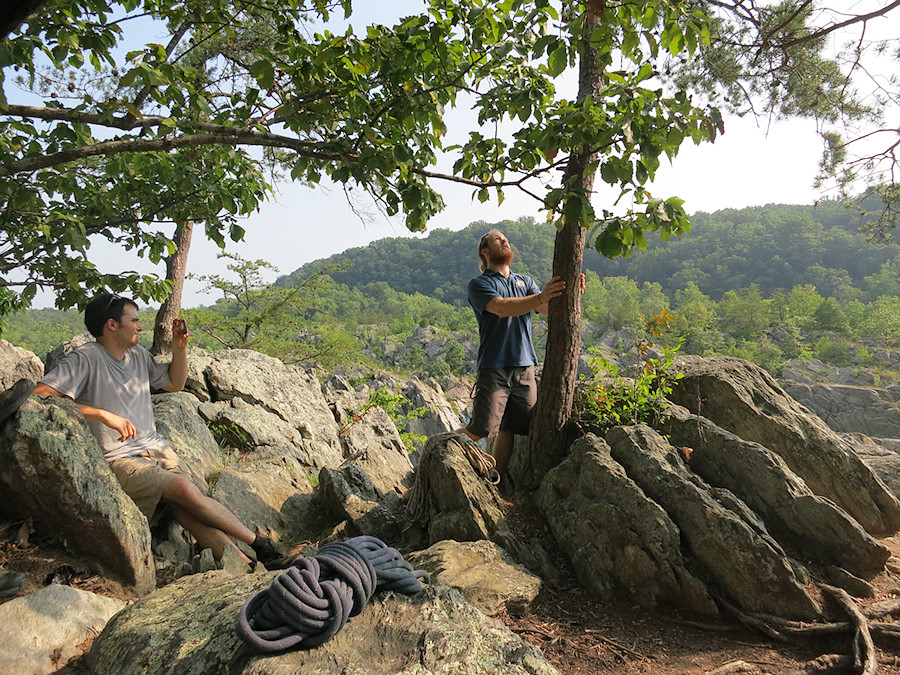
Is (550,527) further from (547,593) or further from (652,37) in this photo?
(652,37)

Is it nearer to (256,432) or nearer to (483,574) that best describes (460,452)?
(483,574)

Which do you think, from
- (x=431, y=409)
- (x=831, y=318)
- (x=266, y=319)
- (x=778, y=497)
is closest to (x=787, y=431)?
(x=778, y=497)

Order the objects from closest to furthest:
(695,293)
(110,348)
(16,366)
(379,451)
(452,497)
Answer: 1. (110,348)
2. (452,497)
3. (16,366)
4. (379,451)
5. (695,293)

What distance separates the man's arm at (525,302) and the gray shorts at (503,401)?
0.59m

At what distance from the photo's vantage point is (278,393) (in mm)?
7637

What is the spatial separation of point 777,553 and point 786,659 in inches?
23.9

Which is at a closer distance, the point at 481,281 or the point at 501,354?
the point at 481,281

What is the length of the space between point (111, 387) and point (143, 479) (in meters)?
0.67

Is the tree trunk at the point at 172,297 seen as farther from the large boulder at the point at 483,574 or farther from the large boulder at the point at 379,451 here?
the large boulder at the point at 483,574

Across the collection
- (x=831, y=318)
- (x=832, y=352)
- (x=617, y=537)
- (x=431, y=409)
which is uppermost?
(x=617, y=537)

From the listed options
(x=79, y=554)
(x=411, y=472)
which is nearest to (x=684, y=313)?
(x=411, y=472)

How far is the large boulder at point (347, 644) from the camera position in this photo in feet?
5.46

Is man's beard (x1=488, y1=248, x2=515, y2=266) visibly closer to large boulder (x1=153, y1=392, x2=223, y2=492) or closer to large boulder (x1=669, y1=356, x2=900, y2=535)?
large boulder (x1=669, y1=356, x2=900, y2=535)

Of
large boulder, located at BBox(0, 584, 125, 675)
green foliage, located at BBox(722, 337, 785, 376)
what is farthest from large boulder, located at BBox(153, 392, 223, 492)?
green foliage, located at BBox(722, 337, 785, 376)
